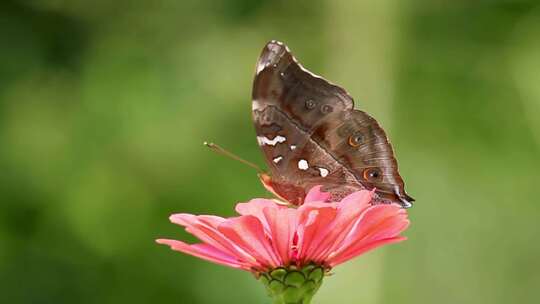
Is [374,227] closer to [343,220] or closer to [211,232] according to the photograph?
[343,220]

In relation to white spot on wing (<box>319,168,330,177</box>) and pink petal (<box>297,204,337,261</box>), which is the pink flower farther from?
white spot on wing (<box>319,168,330,177</box>)

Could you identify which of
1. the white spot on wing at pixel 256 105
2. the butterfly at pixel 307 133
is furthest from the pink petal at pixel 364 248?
the white spot on wing at pixel 256 105

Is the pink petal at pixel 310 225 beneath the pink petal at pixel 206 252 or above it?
above

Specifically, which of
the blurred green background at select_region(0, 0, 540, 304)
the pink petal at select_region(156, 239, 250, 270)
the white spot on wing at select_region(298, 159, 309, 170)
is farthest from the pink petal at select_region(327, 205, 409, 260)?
the blurred green background at select_region(0, 0, 540, 304)

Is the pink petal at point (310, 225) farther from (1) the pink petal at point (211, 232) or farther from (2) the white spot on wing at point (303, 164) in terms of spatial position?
(2) the white spot on wing at point (303, 164)

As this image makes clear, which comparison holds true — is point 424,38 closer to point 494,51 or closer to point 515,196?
point 494,51

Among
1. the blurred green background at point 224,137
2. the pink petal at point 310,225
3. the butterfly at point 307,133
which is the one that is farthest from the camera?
the blurred green background at point 224,137

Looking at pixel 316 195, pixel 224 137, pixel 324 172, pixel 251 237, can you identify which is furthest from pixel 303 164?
pixel 224 137

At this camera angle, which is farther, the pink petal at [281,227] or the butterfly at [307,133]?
the butterfly at [307,133]

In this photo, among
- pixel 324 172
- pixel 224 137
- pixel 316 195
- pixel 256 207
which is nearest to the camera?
pixel 256 207
